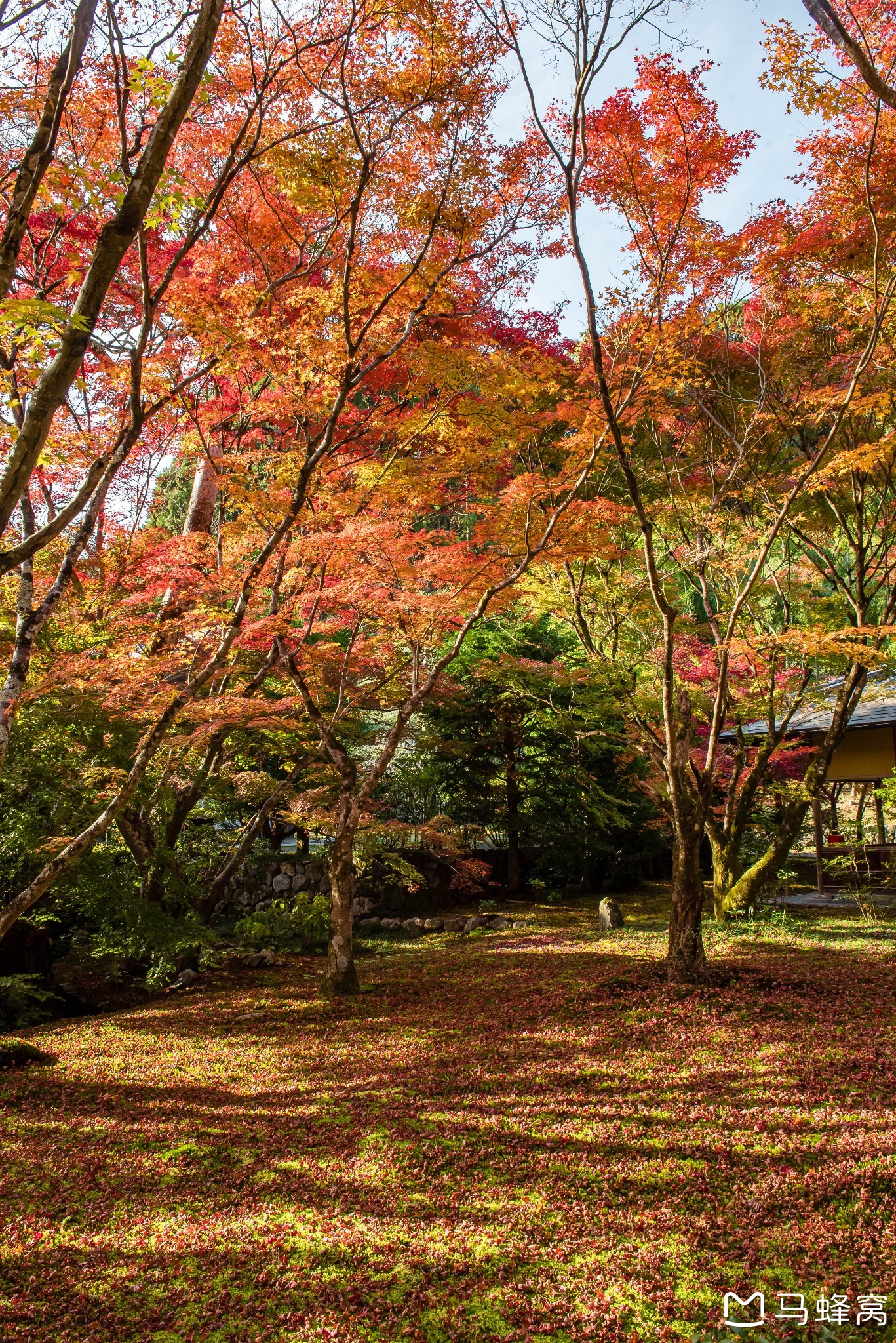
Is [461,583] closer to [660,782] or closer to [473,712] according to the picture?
[660,782]

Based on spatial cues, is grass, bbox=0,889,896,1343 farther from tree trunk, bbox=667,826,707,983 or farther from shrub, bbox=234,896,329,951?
shrub, bbox=234,896,329,951

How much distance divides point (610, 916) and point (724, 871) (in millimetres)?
1709

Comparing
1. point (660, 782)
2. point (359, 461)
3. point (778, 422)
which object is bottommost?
point (660, 782)

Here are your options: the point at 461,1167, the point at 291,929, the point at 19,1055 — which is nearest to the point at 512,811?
the point at 291,929

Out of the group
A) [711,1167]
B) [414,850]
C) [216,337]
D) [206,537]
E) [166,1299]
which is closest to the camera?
[166,1299]

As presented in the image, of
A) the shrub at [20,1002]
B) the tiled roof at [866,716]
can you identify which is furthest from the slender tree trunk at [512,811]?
the shrub at [20,1002]

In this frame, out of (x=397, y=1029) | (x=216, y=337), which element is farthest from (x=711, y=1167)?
(x=216, y=337)

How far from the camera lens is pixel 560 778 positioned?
14.8 m

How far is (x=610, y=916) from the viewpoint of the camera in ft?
35.4

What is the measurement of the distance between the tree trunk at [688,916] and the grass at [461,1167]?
11.0 inches

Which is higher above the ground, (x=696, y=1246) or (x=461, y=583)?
(x=461, y=583)

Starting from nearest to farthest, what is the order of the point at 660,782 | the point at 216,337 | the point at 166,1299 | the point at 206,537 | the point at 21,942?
1. the point at 166,1299
2. the point at 216,337
3. the point at 21,942
4. the point at 206,537
5. the point at 660,782

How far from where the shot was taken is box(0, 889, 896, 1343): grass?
109 inches

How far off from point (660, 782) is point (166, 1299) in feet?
27.2
